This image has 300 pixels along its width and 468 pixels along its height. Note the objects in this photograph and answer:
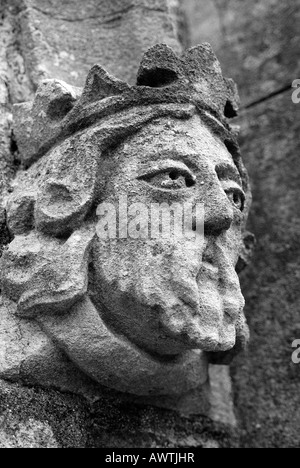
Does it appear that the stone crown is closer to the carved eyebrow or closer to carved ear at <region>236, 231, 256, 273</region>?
the carved eyebrow

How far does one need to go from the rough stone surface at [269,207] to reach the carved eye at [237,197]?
21.2 inches

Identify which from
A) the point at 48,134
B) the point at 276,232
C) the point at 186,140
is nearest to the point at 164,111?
the point at 186,140

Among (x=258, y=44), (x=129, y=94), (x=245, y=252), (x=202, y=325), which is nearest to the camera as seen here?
(x=202, y=325)

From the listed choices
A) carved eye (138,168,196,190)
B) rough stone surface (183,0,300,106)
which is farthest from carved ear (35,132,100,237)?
rough stone surface (183,0,300,106)

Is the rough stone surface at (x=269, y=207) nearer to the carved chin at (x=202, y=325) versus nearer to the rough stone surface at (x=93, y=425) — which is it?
the rough stone surface at (x=93, y=425)

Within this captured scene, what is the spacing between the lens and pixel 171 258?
3.84 feet

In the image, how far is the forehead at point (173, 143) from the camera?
1255 millimetres

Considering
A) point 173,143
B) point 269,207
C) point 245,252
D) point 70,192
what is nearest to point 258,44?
point 269,207

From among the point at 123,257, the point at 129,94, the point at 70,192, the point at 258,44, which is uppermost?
the point at 258,44

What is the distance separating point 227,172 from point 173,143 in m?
0.16

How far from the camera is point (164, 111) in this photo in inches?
50.6

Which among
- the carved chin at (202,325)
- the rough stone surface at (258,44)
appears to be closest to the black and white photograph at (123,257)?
the carved chin at (202,325)

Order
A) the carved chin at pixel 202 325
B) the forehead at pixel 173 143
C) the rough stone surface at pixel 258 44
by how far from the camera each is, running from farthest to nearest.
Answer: the rough stone surface at pixel 258 44
the forehead at pixel 173 143
the carved chin at pixel 202 325

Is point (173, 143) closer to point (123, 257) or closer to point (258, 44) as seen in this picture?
point (123, 257)
